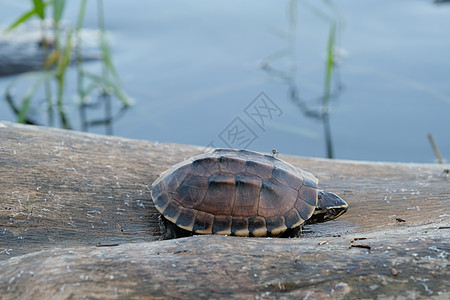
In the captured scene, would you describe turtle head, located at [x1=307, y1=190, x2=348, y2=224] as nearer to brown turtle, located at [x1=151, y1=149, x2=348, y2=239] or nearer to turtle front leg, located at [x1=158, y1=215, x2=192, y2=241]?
brown turtle, located at [x1=151, y1=149, x2=348, y2=239]

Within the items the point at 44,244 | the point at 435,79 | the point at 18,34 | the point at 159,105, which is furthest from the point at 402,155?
the point at 18,34

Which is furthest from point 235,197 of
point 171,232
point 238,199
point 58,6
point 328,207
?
point 58,6

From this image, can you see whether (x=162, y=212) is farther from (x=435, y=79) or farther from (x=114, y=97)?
(x=435, y=79)

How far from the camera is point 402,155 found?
17.1 ft

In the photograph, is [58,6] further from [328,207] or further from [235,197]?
[328,207]

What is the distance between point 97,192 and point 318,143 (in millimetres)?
2897

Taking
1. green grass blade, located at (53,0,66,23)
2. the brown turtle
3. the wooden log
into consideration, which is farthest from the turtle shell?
green grass blade, located at (53,0,66,23)

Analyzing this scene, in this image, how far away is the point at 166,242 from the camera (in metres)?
2.43

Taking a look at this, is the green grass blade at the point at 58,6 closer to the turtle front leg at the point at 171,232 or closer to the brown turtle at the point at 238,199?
the brown turtle at the point at 238,199

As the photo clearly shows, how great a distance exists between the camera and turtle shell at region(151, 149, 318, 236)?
2.78 meters

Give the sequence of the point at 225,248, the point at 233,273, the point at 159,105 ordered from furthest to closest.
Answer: the point at 159,105 < the point at 225,248 < the point at 233,273

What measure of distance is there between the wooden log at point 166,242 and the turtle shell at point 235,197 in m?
0.16

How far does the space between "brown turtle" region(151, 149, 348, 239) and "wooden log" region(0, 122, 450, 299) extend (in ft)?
0.41

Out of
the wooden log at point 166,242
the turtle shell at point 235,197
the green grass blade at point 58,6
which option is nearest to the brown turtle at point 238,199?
the turtle shell at point 235,197
